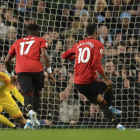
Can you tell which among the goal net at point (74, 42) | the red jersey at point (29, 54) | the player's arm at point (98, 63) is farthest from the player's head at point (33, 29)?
the goal net at point (74, 42)

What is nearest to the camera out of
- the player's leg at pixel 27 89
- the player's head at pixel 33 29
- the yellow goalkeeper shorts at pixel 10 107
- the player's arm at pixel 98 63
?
the player's leg at pixel 27 89

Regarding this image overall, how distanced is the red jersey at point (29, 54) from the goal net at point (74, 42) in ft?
7.07

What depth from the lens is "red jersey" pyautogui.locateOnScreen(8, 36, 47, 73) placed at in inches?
219

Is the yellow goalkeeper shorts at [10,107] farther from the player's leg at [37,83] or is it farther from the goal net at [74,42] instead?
the player's leg at [37,83]

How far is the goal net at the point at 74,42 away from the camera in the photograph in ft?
25.8

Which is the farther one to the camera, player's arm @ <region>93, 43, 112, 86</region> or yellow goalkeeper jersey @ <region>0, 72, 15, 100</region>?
yellow goalkeeper jersey @ <region>0, 72, 15, 100</region>

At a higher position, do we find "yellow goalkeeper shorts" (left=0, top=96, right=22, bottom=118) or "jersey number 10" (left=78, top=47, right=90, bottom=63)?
"jersey number 10" (left=78, top=47, right=90, bottom=63)

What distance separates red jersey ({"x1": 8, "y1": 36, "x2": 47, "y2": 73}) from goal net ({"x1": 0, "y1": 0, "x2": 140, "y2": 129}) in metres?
2.15

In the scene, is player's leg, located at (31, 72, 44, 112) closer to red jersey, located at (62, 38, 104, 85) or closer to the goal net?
red jersey, located at (62, 38, 104, 85)

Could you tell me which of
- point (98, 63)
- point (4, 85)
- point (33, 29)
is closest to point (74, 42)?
point (4, 85)

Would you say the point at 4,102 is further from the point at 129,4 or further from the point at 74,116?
the point at 129,4

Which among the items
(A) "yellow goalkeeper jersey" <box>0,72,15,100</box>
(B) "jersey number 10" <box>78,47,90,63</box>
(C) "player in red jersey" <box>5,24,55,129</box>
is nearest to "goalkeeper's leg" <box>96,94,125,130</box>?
(B) "jersey number 10" <box>78,47,90,63</box>

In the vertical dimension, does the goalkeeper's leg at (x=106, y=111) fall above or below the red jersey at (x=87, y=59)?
below

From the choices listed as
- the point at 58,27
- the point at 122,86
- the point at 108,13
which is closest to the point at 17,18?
the point at 58,27
